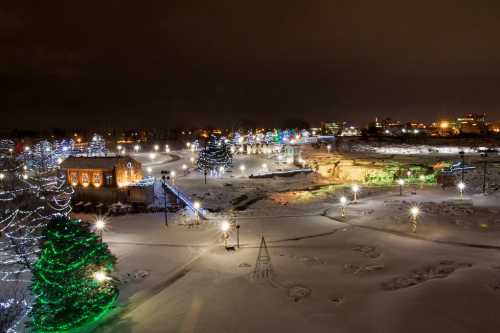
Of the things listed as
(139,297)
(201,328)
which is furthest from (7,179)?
(201,328)

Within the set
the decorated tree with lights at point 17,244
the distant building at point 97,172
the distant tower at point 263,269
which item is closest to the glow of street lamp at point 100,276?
the decorated tree with lights at point 17,244

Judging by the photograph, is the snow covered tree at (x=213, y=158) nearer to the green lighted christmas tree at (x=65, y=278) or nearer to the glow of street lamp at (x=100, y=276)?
the glow of street lamp at (x=100, y=276)

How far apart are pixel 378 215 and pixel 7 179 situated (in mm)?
31586

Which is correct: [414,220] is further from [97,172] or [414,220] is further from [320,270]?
[97,172]

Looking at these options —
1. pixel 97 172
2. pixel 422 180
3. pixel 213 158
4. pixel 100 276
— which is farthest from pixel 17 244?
pixel 422 180

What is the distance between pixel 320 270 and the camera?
18.4 metres

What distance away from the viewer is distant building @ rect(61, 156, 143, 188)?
3825cm

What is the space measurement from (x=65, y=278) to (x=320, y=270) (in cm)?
1114

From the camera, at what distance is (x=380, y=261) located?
760 inches

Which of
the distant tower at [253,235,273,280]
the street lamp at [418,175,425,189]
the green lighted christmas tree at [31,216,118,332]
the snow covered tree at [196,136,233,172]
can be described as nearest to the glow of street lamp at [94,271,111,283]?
the green lighted christmas tree at [31,216,118,332]

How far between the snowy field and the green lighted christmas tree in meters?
1.16

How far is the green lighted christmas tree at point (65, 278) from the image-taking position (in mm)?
13461

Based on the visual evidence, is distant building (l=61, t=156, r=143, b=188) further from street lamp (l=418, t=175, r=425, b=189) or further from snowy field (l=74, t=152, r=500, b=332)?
street lamp (l=418, t=175, r=425, b=189)

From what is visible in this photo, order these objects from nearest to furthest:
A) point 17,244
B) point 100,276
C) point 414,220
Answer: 1. point 100,276
2. point 17,244
3. point 414,220
